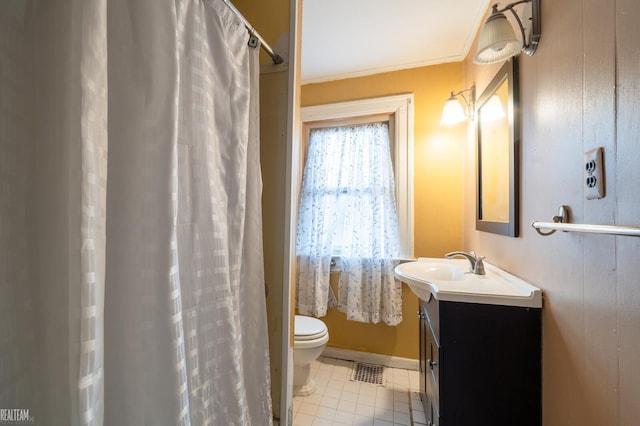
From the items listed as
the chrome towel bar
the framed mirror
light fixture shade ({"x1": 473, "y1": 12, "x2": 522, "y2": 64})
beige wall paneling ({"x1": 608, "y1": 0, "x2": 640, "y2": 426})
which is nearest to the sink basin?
the framed mirror

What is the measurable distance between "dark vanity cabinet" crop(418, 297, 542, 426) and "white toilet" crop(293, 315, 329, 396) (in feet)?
2.62

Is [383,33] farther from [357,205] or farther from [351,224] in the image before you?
[351,224]

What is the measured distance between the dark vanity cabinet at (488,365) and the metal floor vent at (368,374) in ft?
3.21

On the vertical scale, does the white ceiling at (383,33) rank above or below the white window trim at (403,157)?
above

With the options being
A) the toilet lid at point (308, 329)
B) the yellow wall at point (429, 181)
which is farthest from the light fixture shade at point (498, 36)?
the toilet lid at point (308, 329)

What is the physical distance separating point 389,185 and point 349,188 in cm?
34

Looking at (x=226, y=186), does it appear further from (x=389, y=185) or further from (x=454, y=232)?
(x=454, y=232)

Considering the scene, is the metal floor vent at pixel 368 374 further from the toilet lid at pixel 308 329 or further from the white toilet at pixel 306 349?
the toilet lid at pixel 308 329

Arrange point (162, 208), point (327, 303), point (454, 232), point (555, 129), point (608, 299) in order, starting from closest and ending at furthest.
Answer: point (162, 208)
point (608, 299)
point (555, 129)
point (454, 232)
point (327, 303)

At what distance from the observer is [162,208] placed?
522 millimetres

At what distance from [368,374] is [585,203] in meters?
1.83

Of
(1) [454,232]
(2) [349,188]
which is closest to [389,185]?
(2) [349,188]

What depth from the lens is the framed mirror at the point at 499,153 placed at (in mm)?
1205

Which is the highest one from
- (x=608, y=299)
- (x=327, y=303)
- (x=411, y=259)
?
(x=608, y=299)
